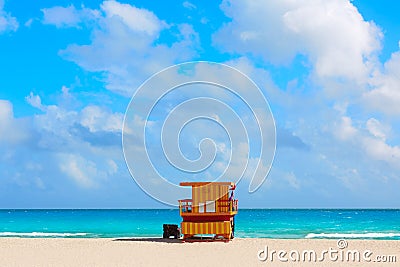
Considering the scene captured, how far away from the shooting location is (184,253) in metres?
21.8

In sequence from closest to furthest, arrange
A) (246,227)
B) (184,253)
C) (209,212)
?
(184,253)
(209,212)
(246,227)

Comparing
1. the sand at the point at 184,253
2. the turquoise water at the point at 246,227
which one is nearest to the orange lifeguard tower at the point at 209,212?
the sand at the point at 184,253

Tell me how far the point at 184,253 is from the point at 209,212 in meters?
4.87

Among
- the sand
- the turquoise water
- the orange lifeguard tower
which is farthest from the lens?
the turquoise water

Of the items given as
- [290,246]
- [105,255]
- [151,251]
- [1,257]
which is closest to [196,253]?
[151,251]

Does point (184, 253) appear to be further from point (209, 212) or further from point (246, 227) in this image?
point (246, 227)

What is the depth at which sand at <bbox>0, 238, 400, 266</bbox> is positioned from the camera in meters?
19.1

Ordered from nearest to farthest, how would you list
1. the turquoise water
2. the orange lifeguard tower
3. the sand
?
the sand → the orange lifeguard tower → the turquoise water

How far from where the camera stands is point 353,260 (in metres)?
19.8

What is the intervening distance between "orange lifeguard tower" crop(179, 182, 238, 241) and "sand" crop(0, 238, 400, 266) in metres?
Result: 0.84

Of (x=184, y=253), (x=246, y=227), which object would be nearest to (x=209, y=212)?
(x=184, y=253)

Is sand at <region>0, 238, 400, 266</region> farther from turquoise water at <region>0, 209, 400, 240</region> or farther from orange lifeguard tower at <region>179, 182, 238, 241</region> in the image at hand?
turquoise water at <region>0, 209, 400, 240</region>

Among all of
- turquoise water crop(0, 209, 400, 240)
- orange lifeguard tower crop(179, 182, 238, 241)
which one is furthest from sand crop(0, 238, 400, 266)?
turquoise water crop(0, 209, 400, 240)

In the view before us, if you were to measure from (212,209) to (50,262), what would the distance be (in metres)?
9.34
